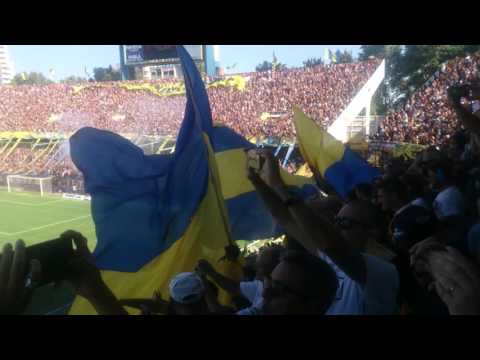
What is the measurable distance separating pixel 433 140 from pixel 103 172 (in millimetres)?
14461

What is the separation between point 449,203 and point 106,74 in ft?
161

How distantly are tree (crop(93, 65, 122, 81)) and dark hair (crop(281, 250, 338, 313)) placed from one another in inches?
1926

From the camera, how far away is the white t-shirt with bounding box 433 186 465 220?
9.96 ft

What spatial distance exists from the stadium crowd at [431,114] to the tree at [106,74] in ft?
111

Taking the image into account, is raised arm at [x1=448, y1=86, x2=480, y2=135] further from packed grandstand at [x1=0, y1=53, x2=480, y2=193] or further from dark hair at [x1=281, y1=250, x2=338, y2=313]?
packed grandstand at [x1=0, y1=53, x2=480, y2=193]

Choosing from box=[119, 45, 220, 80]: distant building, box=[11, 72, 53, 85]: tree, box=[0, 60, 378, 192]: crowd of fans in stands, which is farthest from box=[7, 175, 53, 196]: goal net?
box=[11, 72, 53, 85]: tree

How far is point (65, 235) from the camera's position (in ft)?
4.26

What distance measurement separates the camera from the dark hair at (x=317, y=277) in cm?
145

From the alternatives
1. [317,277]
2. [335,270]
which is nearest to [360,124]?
[335,270]

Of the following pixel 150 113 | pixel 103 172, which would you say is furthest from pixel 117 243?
pixel 150 113

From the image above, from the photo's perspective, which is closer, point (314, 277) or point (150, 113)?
point (314, 277)
